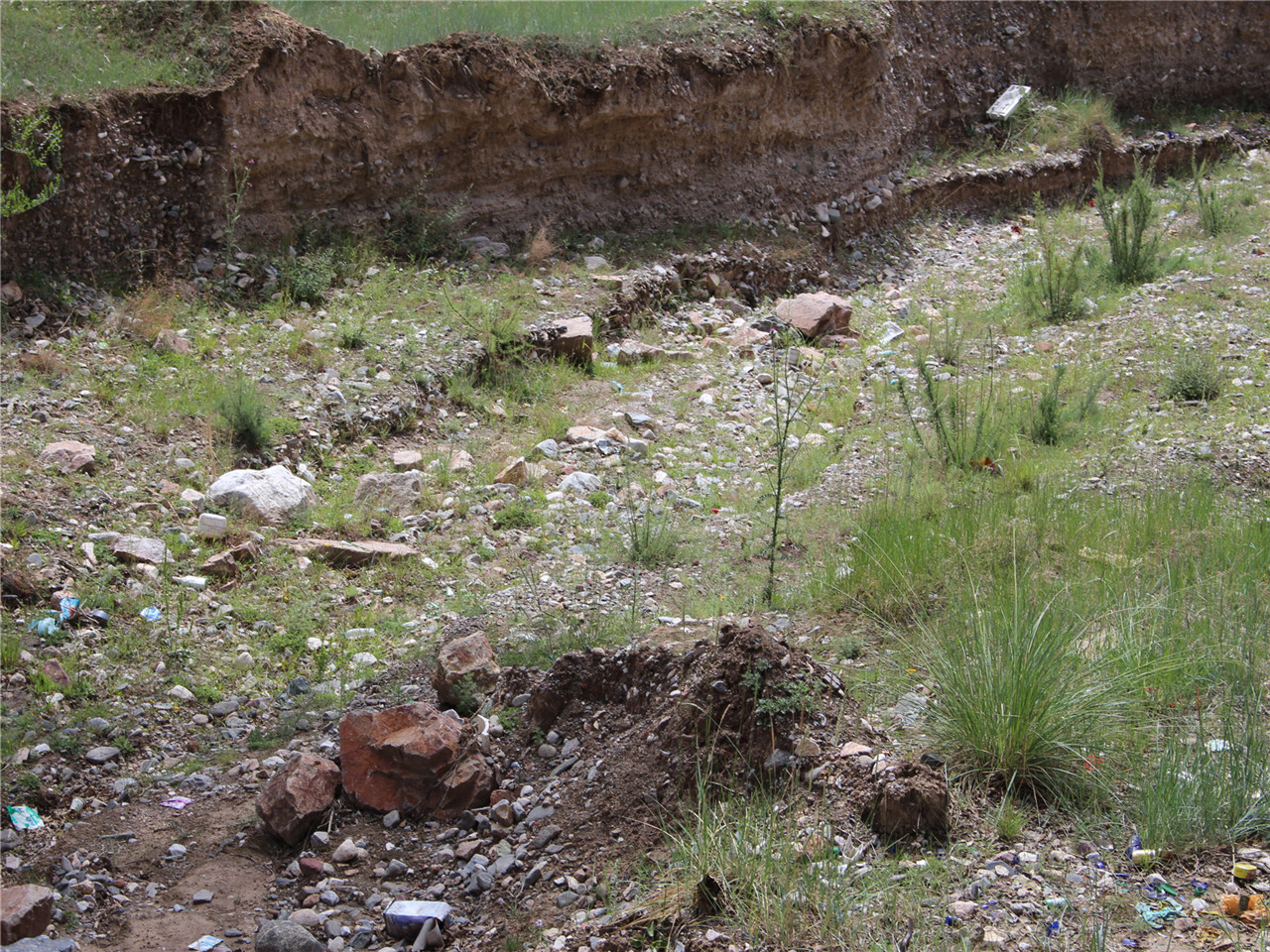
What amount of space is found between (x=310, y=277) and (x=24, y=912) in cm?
514

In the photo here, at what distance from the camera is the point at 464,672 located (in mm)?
3502

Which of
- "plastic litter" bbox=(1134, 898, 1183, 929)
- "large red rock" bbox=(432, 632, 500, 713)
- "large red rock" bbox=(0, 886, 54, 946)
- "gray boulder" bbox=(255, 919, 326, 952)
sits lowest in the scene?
"gray boulder" bbox=(255, 919, 326, 952)

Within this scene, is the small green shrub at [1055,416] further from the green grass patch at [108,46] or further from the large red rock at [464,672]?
the green grass patch at [108,46]

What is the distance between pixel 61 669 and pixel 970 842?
3.21m

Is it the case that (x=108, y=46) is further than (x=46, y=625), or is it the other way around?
(x=108, y=46)

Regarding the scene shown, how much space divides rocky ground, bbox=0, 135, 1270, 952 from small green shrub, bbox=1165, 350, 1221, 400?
199mm

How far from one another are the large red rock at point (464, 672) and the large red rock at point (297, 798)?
51 centimetres

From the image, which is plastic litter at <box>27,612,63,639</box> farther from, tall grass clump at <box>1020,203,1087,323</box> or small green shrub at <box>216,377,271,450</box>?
tall grass clump at <box>1020,203,1087,323</box>

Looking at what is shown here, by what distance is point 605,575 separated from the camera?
4.56 m

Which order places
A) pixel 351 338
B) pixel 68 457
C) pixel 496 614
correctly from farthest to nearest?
pixel 351 338
pixel 68 457
pixel 496 614

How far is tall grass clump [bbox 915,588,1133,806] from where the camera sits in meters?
2.62

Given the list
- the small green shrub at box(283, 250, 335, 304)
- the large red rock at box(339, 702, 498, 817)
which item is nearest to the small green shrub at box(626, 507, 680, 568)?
the large red rock at box(339, 702, 498, 817)

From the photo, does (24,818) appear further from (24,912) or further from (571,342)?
(571,342)

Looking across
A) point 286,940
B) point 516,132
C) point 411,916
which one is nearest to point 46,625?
point 286,940
